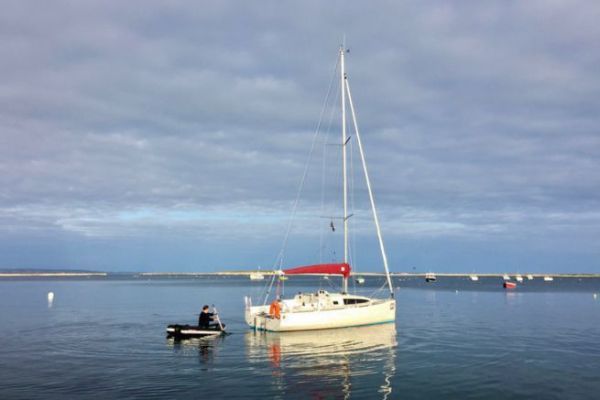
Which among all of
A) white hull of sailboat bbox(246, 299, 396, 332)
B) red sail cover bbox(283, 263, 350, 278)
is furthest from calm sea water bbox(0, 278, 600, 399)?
red sail cover bbox(283, 263, 350, 278)

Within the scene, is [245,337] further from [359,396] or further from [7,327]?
[7,327]

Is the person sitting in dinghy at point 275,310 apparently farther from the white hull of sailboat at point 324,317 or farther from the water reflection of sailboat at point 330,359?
the water reflection of sailboat at point 330,359

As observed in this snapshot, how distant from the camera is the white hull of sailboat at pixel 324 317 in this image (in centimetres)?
3594

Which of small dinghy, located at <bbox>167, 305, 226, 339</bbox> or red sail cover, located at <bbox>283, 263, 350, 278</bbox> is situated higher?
red sail cover, located at <bbox>283, 263, 350, 278</bbox>

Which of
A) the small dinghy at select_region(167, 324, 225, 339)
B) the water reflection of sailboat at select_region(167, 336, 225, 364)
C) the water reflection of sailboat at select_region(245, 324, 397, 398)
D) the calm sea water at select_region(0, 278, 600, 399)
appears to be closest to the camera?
the calm sea water at select_region(0, 278, 600, 399)

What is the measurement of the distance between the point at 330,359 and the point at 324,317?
9.89 metres

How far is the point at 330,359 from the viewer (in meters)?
26.7

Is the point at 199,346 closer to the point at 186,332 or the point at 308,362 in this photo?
the point at 186,332

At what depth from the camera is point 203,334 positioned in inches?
1371

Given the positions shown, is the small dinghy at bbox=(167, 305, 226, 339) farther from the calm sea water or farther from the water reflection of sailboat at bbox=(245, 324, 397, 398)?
the water reflection of sailboat at bbox=(245, 324, 397, 398)

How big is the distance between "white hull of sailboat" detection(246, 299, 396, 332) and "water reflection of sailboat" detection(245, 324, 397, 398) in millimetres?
444

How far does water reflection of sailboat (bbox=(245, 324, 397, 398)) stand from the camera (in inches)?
822

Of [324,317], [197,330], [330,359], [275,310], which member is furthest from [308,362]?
[197,330]

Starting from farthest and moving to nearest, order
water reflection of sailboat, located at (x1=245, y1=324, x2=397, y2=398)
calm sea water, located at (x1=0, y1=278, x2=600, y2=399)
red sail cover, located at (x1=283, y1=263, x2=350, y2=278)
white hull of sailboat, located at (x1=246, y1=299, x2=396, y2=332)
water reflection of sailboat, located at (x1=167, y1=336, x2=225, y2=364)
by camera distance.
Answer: red sail cover, located at (x1=283, y1=263, x2=350, y2=278) < white hull of sailboat, located at (x1=246, y1=299, x2=396, y2=332) < water reflection of sailboat, located at (x1=167, y1=336, x2=225, y2=364) < water reflection of sailboat, located at (x1=245, y1=324, x2=397, y2=398) < calm sea water, located at (x1=0, y1=278, x2=600, y2=399)
